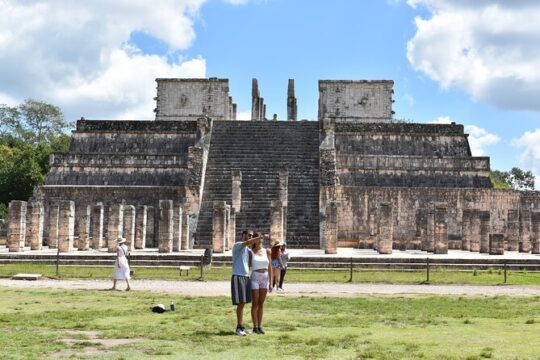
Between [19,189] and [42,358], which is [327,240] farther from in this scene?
[19,189]

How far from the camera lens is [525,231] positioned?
101ft

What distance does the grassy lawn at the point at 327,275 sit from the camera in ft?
63.4

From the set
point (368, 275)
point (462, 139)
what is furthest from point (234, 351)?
point (462, 139)

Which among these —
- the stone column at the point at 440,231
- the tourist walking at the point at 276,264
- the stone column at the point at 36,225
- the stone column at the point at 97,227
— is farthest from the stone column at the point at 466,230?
the stone column at the point at 36,225

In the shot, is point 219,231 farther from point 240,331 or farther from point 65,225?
point 240,331

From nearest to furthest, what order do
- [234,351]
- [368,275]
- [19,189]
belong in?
[234,351]
[368,275]
[19,189]

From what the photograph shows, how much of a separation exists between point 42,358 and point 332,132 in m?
27.4

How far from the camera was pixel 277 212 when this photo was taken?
26562 millimetres

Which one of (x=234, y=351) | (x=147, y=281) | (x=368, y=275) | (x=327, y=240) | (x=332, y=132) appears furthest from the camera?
(x=332, y=132)

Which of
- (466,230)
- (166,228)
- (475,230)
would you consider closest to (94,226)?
(166,228)

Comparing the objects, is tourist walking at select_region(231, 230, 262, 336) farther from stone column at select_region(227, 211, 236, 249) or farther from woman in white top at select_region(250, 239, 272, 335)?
stone column at select_region(227, 211, 236, 249)

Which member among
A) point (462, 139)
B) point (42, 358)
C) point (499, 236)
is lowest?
point (42, 358)

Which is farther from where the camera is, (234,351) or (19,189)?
(19,189)

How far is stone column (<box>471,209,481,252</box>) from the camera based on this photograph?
2983 centimetres
